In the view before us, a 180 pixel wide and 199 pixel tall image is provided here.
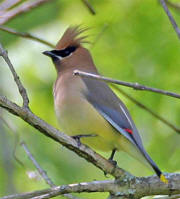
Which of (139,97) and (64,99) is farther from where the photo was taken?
(139,97)

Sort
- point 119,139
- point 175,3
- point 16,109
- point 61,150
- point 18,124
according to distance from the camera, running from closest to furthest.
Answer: point 16,109
point 119,139
point 175,3
point 18,124
point 61,150

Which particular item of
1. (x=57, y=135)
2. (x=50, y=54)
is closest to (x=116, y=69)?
(x=50, y=54)

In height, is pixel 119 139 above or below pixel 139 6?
below

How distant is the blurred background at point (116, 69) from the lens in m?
4.99

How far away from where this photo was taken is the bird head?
17.4 feet

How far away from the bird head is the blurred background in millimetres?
94

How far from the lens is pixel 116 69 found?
5176 mm

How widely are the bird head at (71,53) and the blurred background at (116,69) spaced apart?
0.09 m

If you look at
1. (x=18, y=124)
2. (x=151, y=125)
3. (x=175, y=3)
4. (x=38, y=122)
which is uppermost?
(x=175, y=3)

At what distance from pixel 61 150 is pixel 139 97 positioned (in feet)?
4.43

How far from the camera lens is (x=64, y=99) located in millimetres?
4617

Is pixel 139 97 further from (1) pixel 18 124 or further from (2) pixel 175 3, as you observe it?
(1) pixel 18 124

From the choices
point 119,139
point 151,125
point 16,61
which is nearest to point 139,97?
point 151,125

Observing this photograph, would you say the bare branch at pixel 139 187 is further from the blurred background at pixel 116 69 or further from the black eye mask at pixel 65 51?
the black eye mask at pixel 65 51
